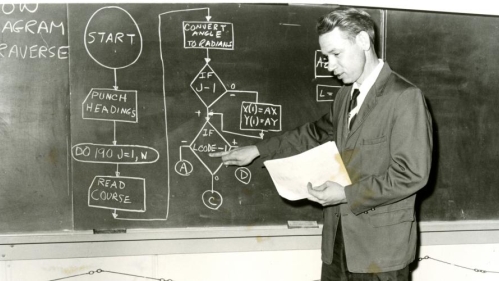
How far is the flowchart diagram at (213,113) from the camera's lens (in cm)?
277

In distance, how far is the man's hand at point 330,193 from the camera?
2.01 m

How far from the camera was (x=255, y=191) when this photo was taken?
2.89m

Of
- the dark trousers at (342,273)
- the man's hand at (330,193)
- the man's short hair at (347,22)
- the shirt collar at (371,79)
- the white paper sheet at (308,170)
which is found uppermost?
the man's short hair at (347,22)

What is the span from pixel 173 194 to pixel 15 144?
0.83 m

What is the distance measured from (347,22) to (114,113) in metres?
1.33

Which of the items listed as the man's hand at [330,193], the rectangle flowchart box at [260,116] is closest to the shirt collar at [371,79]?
the man's hand at [330,193]

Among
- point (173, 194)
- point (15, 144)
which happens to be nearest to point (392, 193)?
point (173, 194)

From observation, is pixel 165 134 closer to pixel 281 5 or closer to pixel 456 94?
pixel 281 5

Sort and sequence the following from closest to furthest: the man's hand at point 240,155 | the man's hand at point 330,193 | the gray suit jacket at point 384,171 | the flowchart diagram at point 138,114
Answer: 1. the gray suit jacket at point 384,171
2. the man's hand at point 330,193
3. the man's hand at point 240,155
4. the flowchart diagram at point 138,114

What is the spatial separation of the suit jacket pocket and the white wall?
3.39ft

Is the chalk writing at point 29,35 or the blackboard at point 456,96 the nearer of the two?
the chalk writing at point 29,35

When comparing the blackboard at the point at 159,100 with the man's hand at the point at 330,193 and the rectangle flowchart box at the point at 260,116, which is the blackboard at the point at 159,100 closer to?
the rectangle flowchart box at the point at 260,116

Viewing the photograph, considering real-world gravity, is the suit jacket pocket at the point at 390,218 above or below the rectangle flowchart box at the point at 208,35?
below

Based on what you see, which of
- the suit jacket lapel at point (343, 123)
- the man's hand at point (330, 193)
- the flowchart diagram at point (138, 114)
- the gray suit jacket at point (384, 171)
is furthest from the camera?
the flowchart diagram at point (138, 114)
